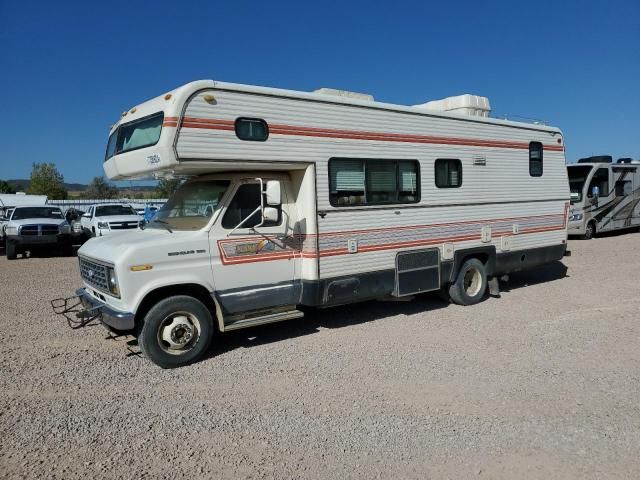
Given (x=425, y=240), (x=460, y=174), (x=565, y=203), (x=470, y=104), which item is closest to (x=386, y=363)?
(x=425, y=240)

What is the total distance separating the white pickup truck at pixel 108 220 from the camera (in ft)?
53.6

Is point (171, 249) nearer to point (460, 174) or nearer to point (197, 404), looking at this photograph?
point (197, 404)

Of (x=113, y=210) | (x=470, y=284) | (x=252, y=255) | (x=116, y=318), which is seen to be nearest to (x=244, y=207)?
(x=252, y=255)

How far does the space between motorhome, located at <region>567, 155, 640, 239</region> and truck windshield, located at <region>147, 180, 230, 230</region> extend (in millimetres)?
15359

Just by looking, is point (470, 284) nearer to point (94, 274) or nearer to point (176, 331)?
point (176, 331)

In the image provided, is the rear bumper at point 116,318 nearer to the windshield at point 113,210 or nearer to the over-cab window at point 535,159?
the over-cab window at point 535,159

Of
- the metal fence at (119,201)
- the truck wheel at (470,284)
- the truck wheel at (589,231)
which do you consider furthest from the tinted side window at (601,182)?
the metal fence at (119,201)

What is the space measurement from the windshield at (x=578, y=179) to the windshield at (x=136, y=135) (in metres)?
16.0

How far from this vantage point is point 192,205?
6.14 metres

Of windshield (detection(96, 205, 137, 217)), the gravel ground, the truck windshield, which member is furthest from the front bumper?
the truck windshield

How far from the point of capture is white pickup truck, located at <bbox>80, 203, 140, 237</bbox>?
1634 cm

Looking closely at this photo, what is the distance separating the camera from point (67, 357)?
19.3ft

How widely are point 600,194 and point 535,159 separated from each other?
10.8 metres

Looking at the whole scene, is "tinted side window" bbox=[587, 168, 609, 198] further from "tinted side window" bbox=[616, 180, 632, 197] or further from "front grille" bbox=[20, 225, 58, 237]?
"front grille" bbox=[20, 225, 58, 237]
